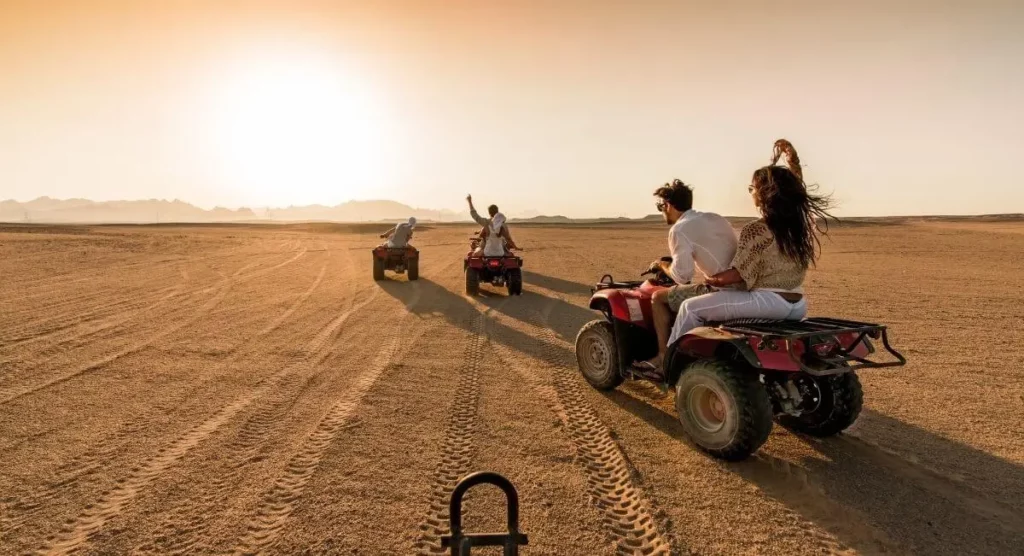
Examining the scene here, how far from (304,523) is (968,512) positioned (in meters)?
3.83

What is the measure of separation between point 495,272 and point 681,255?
750 centimetres

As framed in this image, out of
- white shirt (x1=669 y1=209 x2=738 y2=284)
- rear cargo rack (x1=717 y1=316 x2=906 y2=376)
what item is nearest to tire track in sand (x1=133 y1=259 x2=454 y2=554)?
white shirt (x1=669 y1=209 x2=738 y2=284)

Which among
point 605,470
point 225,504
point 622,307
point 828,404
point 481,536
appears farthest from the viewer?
point 622,307

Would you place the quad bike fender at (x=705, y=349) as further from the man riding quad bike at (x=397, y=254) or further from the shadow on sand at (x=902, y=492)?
the man riding quad bike at (x=397, y=254)

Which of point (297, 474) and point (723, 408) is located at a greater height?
point (723, 408)

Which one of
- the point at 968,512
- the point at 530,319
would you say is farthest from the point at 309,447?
the point at 530,319

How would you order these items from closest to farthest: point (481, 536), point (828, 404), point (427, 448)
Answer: point (481, 536)
point (427, 448)
point (828, 404)

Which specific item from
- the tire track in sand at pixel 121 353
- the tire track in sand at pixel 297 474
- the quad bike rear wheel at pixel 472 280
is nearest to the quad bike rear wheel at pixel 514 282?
the quad bike rear wheel at pixel 472 280

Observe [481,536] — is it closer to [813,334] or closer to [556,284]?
[813,334]

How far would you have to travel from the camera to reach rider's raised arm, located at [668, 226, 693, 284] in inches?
173

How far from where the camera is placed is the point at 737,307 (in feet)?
13.4

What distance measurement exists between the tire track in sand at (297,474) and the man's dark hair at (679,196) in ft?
10.4

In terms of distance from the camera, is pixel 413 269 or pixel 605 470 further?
pixel 413 269

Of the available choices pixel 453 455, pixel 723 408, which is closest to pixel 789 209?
pixel 723 408
